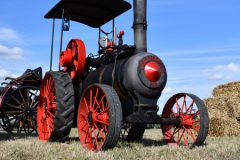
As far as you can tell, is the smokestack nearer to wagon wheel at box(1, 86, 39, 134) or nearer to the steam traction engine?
the steam traction engine

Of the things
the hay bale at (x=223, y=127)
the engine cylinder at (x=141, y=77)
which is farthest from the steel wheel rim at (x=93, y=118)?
the hay bale at (x=223, y=127)

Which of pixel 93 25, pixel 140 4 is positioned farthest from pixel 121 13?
pixel 140 4

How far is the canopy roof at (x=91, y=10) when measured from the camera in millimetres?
7965

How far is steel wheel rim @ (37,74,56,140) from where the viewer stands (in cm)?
779

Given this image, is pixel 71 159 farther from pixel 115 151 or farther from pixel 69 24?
pixel 69 24

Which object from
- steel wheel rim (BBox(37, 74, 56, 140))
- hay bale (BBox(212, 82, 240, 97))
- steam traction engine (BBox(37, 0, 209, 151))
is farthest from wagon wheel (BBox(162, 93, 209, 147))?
hay bale (BBox(212, 82, 240, 97))

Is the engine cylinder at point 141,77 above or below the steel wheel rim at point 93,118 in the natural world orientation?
above

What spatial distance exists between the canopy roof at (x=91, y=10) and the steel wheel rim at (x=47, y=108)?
1.50 metres

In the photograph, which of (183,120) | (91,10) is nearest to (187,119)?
(183,120)

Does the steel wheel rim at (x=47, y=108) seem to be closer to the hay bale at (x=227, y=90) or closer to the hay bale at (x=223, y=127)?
the hay bale at (x=223, y=127)

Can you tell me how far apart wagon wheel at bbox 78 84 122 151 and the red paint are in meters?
0.69

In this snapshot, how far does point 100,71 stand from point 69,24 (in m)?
1.77

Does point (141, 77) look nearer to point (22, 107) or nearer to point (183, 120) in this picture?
point (183, 120)

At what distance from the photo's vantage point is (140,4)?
6.59 meters
